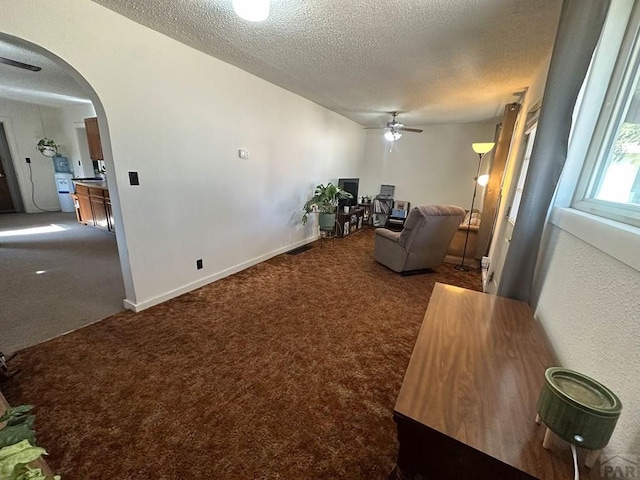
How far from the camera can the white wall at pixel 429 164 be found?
5594 mm

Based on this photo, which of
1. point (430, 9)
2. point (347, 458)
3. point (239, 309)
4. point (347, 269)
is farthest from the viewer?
point (347, 269)

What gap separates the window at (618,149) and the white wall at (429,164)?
15.9 feet

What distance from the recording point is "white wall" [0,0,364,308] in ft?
6.11

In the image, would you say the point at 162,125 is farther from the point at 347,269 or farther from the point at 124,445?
the point at 347,269

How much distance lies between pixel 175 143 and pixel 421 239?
9.29ft

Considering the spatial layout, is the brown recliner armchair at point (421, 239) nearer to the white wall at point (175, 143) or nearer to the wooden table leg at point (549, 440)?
the white wall at point (175, 143)

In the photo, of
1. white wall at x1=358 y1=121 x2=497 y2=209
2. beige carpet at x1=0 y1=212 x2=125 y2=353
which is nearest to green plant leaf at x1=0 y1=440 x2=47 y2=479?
beige carpet at x1=0 y1=212 x2=125 y2=353

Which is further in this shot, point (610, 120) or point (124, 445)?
point (124, 445)

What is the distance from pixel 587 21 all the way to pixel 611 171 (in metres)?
0.65

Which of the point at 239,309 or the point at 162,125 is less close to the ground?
the point at 162,125

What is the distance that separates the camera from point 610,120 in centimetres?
115

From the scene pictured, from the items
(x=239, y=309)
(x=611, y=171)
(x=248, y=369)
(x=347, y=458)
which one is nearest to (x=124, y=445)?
(x=248, y=369)

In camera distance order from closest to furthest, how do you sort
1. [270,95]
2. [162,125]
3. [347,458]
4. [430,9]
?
[347,458]
[430,9]
[162,125]
[270,95]

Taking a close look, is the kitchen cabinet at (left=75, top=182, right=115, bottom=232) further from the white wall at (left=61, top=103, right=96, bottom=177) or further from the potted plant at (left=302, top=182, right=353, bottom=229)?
the potted plant at (left=302, top=182, right=353, bottom=229)
